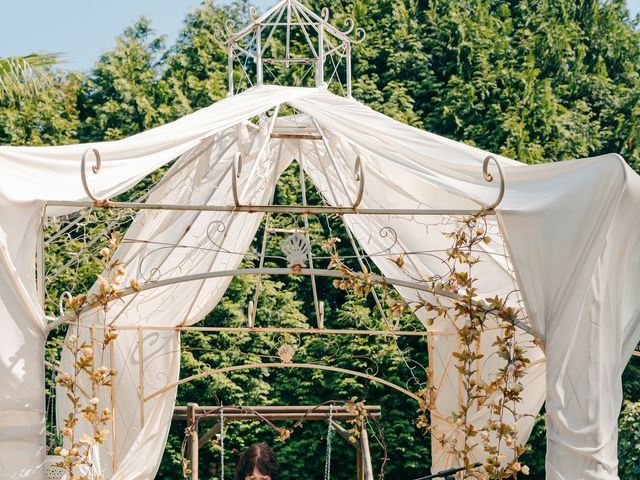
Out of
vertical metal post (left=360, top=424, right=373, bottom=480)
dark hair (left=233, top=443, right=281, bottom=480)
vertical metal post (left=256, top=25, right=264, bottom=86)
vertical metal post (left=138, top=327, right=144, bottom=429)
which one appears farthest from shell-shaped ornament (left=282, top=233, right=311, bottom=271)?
vertical metal post (left=360, top=424, right=373, bottom=480)

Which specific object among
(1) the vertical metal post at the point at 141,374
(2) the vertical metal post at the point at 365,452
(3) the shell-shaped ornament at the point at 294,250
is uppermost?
(3) the shell-shaped ornament at the point at 294,250

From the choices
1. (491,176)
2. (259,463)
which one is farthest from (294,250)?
(259,463)

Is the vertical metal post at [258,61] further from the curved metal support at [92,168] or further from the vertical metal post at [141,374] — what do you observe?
the vertical metal post at [141,374]

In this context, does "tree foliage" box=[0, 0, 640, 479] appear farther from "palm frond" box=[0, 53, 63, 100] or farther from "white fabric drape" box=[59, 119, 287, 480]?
"white fabric drape" box=[59, 119, 287, 480]

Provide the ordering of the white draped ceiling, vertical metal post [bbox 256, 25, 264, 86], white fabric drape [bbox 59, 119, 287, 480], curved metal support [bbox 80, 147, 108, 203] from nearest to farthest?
the white draped ceiling → curved metal support [bbox 80, 147, 108, 203] → vertical metal post [bbox 256, 25, 264, 86] → white fabric drape [bbox 59, 119, 287, 480]

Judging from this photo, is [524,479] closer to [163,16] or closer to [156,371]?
[156,371]

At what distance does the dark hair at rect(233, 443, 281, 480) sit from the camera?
5.49 meters

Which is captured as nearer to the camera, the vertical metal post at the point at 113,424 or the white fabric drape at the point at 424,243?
the white fabric drape at the point at 424,243

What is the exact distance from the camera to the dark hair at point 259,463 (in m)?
5.49

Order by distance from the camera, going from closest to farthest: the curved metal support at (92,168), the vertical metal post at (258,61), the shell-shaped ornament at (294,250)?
the curved metal support at (92,168) < the shell-shaped ornament at (294,250) < the vertical metal post at (258,61)

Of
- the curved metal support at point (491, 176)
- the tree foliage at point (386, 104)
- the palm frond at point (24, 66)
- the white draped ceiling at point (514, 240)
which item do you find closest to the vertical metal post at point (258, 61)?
the white draped ceiling at point (514, 240)

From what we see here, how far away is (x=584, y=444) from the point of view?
3.84 metres

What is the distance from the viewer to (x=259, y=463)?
548cm

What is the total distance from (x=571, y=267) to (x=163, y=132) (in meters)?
1.75
